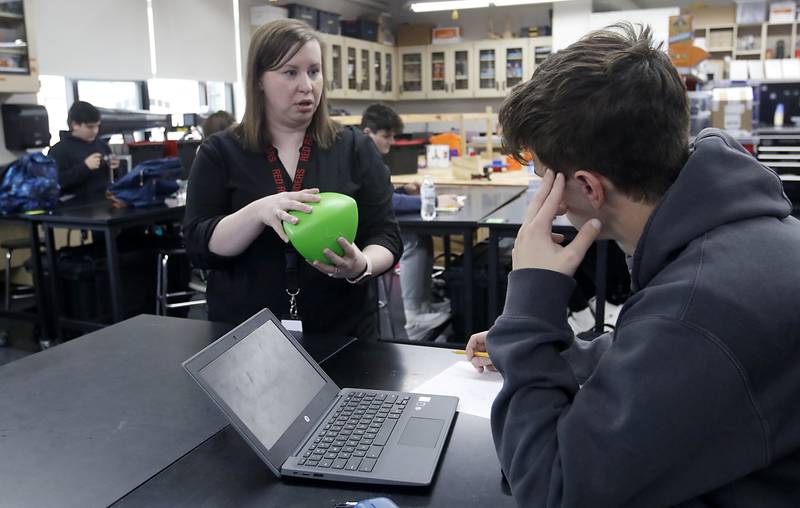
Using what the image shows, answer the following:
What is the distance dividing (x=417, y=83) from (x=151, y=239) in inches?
216

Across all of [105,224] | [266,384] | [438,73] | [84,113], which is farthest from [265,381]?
[438,73]

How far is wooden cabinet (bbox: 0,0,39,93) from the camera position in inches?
165

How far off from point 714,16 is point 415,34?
3.43 meters

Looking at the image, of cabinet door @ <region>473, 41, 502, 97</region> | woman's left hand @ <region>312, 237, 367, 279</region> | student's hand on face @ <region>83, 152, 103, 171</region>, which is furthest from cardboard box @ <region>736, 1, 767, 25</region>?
woman's left hand @ <region>312, 237, 367, 279</region>

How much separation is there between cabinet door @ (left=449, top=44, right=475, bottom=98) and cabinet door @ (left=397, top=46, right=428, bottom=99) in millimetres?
381

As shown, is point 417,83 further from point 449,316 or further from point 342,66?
point 449,316

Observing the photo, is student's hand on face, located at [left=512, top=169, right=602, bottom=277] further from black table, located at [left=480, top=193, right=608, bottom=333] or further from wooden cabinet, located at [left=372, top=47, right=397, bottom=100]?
wooden cabinet, located at [left=372, top=47, right=397, bottom=100]

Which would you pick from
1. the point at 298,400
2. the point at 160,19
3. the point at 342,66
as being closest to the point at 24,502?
the point at 298,400

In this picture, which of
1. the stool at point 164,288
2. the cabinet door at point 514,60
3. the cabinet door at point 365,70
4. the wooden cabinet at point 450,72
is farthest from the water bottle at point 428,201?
the wooden cabinet at point 450,72

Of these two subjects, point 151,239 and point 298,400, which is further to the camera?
point 151,239

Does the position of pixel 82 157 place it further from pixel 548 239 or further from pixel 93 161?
pixel 548 239

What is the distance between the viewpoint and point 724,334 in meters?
0.61

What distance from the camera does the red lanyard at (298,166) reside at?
5.25ft

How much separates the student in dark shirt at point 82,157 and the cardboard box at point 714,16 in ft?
20.0
